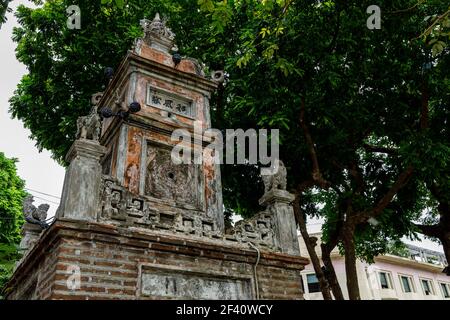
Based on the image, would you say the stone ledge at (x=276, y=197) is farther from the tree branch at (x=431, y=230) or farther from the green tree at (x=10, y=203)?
the green tree at (x=10, y=203)

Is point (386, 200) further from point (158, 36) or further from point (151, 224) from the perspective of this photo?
point (158, 36)

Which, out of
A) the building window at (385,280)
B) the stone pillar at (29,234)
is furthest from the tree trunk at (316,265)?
the building window at (385,280)

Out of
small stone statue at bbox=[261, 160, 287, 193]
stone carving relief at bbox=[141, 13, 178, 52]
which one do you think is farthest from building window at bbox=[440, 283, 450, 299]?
stone carving relief at bbox=[141, 13, 178, 52]

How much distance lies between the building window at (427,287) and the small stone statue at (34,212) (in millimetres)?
30548

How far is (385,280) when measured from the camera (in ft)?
91.6

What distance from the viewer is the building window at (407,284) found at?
28.9 meters

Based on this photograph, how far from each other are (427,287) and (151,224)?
31.1 m

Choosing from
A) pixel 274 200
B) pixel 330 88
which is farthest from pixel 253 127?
pixel 274 200

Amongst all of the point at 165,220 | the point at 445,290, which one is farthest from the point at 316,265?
the point at 445,290

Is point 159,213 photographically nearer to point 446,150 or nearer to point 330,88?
point 330,88

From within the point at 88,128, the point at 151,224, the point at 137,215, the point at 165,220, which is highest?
the point at 88,128

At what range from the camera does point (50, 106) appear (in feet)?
42.5

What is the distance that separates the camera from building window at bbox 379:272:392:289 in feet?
90.8

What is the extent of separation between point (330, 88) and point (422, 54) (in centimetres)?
276
